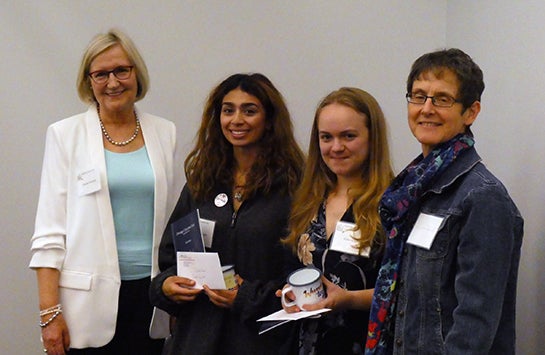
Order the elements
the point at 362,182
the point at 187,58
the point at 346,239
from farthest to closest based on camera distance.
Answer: the point at 187,58 < the point at 362,182 < the point at 346,239

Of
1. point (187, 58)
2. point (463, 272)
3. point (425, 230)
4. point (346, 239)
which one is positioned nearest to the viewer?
point (463, 272)

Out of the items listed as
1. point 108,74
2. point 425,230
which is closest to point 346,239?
point 425,230

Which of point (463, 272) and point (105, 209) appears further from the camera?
point (105, 209)

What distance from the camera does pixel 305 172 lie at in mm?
2244

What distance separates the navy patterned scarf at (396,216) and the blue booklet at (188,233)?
68 centimetres

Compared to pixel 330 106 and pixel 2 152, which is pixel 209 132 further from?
pixel 2 152

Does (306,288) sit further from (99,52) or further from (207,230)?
(99,52)

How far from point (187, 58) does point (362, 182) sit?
4.47 feet

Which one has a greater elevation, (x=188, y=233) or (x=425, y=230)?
(x=425, y=230)

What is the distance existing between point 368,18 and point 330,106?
117 centimetres

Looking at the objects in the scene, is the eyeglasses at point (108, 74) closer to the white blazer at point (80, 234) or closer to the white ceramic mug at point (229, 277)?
the white blazer at point (80, 234)

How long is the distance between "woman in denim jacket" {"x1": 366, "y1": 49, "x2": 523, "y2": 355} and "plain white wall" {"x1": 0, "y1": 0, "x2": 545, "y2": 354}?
1.33 metres

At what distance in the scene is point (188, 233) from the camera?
87.0 inches

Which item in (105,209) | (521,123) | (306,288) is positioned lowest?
(306,288)
